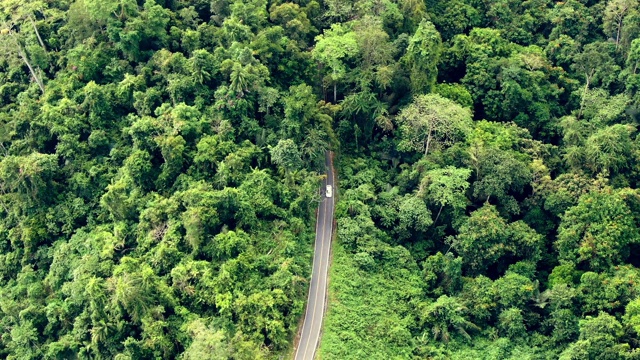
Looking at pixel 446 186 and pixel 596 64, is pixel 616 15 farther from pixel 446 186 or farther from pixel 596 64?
pixel 446 186

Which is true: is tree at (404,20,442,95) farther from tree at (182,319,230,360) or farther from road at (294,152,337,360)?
tree at (182,319,230,360)

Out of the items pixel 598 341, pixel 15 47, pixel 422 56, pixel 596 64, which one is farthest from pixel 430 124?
pixel 15 47

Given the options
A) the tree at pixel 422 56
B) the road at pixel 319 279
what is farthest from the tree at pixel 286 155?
the tree at pixel 422 56

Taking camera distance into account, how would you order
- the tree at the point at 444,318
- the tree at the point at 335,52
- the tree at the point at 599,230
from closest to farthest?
the tree at the point at 444,318 < the tree at the point at 599,230 < the tree at the point at 335,52

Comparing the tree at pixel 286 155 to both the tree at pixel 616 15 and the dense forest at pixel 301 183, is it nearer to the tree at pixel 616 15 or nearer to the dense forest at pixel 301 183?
the dense forest at pixel 301 183

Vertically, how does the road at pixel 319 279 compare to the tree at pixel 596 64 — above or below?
below

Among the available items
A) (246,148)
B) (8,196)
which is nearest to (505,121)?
(246,148)
